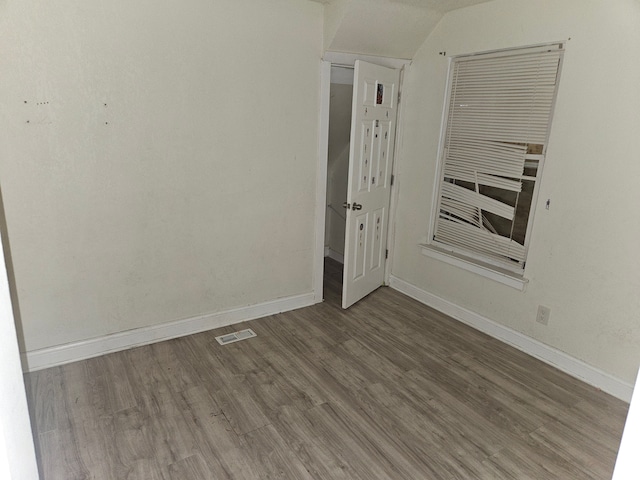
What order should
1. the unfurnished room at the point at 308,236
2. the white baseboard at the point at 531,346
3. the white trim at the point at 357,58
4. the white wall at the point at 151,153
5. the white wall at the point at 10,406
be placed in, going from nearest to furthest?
1. the white wall at the point at 10,406
2. the unfurnished room at the point at 308,236
3. the white wall at the point at 151,153
4. the white baseboard at the point at 531,346
5. the white trim at the point at 357,58

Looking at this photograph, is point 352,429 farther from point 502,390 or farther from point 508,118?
point 508,118

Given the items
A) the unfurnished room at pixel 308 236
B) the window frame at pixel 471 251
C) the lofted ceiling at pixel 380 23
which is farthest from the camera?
the lofted ceiling at pixel 380 23

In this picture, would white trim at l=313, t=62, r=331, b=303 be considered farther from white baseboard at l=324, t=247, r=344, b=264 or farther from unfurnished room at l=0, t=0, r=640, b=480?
white baseboard at l=324, t=247, r=344, b=264

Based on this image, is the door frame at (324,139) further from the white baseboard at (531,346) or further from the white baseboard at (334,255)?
the white baseboard at (334,255)

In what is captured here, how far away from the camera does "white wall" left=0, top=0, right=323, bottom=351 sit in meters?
2.43

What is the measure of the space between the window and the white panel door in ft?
1.64

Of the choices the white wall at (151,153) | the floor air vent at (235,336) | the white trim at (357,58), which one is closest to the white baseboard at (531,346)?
the white wall at (151,153)

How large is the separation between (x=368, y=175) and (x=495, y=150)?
102 cm

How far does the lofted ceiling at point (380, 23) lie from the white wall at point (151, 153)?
183 mm

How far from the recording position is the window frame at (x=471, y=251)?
2.88 meters

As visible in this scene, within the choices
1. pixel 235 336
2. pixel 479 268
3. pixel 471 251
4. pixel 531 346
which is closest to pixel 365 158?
pixel 471 251

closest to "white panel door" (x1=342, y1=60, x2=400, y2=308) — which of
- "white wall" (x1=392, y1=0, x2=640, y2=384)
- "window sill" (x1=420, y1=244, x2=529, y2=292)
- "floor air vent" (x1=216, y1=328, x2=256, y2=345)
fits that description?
"window sill" (x1=420, y1=244, x2=529, y2=292)

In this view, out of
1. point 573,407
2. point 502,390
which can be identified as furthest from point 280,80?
point 573,407

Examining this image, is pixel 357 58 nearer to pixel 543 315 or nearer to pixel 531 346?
pixel 543 315
